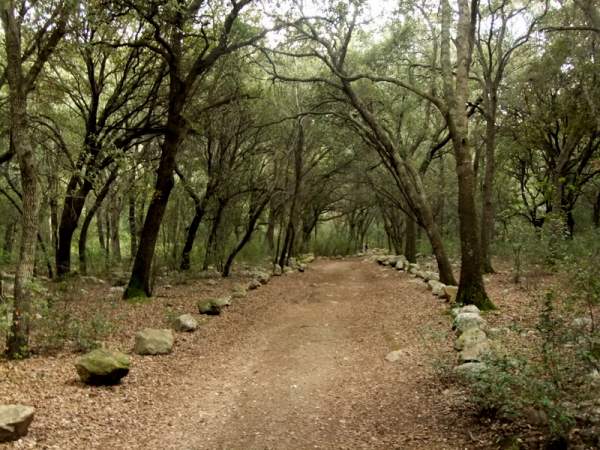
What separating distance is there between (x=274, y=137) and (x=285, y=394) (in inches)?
520

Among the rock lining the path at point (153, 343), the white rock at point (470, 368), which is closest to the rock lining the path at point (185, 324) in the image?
the rock lining the path at point (153, 343)

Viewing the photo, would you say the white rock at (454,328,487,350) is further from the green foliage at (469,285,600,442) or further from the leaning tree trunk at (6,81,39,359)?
the leaning tree trunk at (6,81,39,359)

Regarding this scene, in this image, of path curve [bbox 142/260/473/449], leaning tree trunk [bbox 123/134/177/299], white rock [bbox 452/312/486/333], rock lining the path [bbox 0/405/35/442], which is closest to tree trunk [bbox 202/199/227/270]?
leaning tree trunk [bbox 123/134/177/299]

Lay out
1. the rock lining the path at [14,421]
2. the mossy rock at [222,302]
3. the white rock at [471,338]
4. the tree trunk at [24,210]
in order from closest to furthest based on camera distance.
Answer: the rock lining the path at [14,421], the white rock at [471,338], the tree trunk at [24,210], the mossy rock at [222,302]

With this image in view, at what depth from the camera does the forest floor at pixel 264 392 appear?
4.32 meters

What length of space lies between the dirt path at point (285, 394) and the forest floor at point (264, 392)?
16 mm

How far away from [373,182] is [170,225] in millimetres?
10973

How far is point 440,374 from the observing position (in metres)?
5.47

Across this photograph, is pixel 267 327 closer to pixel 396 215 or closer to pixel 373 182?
pixel 373 182

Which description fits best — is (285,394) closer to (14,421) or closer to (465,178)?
(14,421)

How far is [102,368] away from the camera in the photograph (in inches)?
213

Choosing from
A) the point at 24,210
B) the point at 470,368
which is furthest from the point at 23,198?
the point at 470,368

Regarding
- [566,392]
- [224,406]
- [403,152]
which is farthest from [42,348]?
[403,152]

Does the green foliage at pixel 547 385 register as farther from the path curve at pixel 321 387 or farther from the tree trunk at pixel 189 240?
the tree trunk at pixel 189 240
